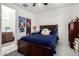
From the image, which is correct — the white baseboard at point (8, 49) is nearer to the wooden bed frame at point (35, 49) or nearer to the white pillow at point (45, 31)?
the wooden bed frame at point (35, 49)

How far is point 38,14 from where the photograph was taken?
1593 mm

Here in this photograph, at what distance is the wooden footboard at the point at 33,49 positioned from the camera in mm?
1551

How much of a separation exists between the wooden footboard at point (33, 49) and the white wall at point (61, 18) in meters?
0.32

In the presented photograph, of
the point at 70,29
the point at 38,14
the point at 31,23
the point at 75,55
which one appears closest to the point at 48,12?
the point at 38,14

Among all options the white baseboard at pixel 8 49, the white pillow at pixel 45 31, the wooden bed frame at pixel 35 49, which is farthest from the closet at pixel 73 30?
the white baseboard at pixel 8 49

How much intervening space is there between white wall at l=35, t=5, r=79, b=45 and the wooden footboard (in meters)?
0.32

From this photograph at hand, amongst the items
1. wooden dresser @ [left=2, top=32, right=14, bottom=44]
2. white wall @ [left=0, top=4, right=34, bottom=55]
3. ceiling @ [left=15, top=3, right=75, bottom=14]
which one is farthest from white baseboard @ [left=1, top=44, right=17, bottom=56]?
ceiling @ [left=15, top=3, right=75, bottom=14]

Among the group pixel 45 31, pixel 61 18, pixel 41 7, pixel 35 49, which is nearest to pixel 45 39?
pixel 45 31

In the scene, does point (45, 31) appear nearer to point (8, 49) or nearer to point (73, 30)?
point (73, 30)

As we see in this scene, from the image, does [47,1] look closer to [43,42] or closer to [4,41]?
[43,42]

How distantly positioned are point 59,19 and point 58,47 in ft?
1.61

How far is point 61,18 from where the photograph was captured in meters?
1.55

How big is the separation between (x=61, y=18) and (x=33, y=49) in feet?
2.50

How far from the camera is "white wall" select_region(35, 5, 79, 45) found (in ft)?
4.83
